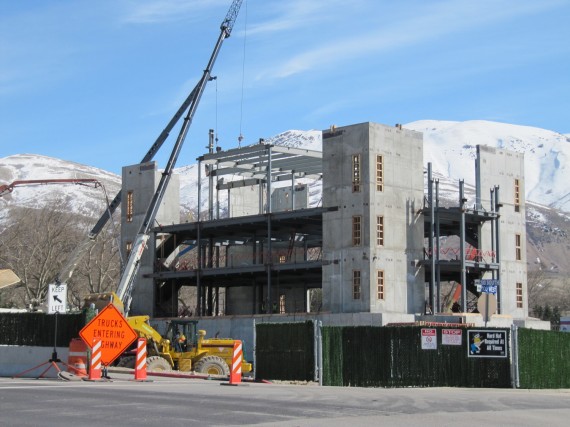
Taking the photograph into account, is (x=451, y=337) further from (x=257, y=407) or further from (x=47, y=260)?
(x=47, y=260)

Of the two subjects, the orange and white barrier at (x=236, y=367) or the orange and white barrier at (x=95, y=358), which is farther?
the orange and white barrier at (x=236, y=367)

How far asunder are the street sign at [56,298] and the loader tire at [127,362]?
4416mm

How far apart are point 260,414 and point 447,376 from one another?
16185mm

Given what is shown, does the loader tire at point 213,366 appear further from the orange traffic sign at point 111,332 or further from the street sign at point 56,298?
the orange traffic sign at point 111,332

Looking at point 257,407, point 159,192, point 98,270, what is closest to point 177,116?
point 159,192

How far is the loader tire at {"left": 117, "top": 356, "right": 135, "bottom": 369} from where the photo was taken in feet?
146

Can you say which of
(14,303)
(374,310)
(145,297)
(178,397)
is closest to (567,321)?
(374,310)

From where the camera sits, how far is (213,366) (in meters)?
42.4

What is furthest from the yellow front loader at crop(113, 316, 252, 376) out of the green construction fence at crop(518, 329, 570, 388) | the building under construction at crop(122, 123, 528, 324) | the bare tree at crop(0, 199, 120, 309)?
the bare tree at crop(0, 199, 120, 309)

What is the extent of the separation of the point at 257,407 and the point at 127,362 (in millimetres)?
22586

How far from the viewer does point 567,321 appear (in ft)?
216

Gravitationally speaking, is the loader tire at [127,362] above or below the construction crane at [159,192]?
below

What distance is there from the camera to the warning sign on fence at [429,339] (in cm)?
3634

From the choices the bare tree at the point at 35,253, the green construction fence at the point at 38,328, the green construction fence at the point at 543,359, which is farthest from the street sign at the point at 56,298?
the bare tree at the point at 35,253
